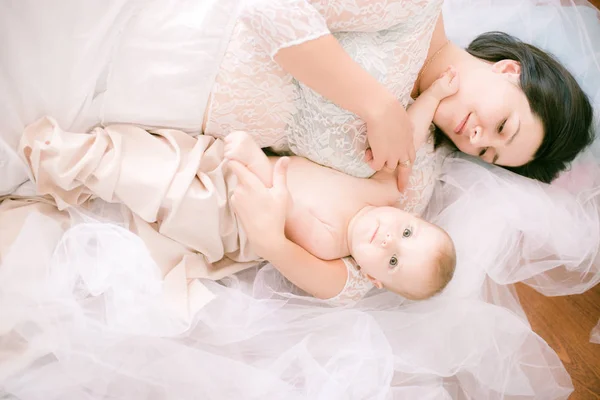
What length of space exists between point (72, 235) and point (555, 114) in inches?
38.2

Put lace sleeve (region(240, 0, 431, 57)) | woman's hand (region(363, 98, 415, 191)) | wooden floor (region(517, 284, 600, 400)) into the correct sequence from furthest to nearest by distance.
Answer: wooden floor (region(517, 284, 600, 400)), woman's hand (region(363, 98, 415, 191)), lace sleeve (region(240, 0, 431, 57))

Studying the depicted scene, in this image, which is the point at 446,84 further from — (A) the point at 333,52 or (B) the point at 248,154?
(B) the point at 248,154

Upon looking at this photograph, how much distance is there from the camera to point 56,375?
84cm

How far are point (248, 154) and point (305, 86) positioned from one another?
0.55ft

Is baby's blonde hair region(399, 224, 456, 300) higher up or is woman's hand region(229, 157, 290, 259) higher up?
woman's hand region(229, 157, 290, 259)

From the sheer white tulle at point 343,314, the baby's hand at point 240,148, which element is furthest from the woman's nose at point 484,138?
the baby's hand at point 240,148

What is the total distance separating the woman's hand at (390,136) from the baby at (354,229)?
7 centimetres

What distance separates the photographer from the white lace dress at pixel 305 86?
0.86 m

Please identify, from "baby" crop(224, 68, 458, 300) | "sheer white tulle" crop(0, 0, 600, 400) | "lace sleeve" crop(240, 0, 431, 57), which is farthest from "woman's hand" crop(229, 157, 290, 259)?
"lace sleeve" crop(240, 0, 431, 57)

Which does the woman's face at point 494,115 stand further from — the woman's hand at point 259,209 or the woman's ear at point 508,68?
the woman's hand at point 259,209

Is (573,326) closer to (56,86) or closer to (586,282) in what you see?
(586,282)

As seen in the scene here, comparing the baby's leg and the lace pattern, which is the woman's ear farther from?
the baby's leg

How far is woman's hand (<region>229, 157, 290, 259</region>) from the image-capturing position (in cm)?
100

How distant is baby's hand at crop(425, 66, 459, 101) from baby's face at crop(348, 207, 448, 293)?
274mm
